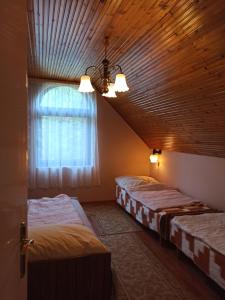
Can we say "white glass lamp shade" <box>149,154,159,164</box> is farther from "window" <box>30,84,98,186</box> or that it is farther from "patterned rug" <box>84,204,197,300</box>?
"patterned rug" <box>84,204,197,300</box>

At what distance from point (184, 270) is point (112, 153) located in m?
3.00

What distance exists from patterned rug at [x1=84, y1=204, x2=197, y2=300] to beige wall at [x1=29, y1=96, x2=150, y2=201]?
1.17 m

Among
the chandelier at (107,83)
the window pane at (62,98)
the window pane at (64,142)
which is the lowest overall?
the window pane at (64,142)

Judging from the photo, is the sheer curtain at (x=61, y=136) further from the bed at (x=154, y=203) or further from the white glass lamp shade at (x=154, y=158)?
the white glass lamp shade at (x=154, y=158)

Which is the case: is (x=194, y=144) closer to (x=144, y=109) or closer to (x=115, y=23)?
(x=144, y=109)

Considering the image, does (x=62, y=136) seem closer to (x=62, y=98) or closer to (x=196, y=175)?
(x=62, y=98)

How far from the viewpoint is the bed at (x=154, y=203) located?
9.92 feet

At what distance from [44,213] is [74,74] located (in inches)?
100

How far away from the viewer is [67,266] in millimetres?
1706

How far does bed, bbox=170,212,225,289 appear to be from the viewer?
2.05 meters

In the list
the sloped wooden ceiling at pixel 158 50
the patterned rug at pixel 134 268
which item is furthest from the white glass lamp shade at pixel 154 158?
the patterned rug at pixel 134 268

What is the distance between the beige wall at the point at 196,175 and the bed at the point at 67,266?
86.9 inches

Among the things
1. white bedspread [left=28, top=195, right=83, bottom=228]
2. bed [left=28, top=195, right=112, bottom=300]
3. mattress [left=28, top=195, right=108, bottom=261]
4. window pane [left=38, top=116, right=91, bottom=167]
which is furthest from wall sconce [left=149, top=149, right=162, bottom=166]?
bed [left=28, top=195, right=112, bottom=300]

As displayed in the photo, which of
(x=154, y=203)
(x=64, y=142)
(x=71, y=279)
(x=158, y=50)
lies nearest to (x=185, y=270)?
(x=154, y=203)
